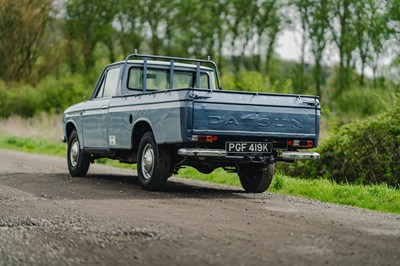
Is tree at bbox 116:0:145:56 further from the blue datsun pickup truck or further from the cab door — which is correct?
the blue datsun pickup truck

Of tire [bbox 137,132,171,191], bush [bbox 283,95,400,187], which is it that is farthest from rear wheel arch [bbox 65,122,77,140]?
bush [bbox 283,95,400,187]

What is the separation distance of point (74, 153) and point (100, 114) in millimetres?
1722

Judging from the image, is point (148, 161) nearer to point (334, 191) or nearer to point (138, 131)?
point (138, 131)

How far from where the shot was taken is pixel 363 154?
15898 mm

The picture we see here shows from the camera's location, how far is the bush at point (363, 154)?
15227 mm

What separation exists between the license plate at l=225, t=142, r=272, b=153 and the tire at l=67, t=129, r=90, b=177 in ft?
14.0

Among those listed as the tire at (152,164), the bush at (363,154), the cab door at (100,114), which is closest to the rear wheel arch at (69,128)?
the cab door at (100,114)

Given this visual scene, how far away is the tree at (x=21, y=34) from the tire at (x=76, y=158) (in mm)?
28715

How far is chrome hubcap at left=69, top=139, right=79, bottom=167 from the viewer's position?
1426cm

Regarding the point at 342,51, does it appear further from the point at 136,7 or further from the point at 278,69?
the point at 136,7

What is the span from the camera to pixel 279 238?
267 inches

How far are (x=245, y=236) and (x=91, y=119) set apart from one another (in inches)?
280

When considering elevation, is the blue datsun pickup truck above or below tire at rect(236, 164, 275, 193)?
above

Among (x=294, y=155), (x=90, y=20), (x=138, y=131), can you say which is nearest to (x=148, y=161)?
(x=138, y=131)
